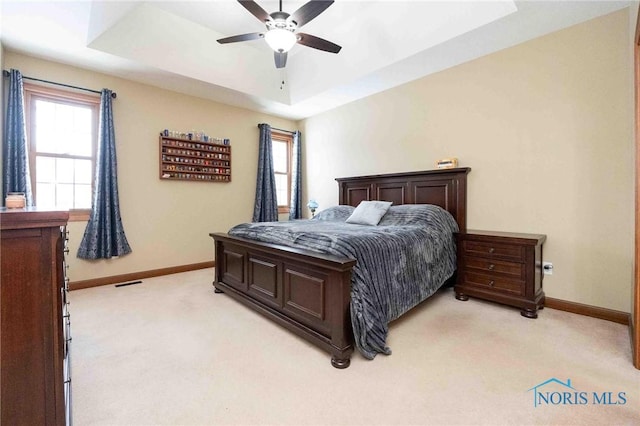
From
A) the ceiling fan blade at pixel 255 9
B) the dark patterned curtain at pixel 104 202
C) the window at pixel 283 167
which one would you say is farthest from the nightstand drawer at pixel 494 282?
the dark patterned curtain at pixel 104 202

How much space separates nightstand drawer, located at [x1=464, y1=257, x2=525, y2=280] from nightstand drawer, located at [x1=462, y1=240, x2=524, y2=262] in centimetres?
5

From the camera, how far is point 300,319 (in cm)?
227

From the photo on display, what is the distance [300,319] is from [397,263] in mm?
895

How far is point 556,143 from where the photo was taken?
288 cm

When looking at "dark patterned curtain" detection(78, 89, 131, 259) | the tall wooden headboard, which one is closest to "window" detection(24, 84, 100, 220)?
"dark patterned curtain" detection(78, 89, 131, 259)

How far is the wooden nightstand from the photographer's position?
268 cm

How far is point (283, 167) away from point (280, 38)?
11.2 feet

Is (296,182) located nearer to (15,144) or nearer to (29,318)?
(15,144)

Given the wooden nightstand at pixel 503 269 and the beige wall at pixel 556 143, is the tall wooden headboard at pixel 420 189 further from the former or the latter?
the wooden nightstand at pixel 503 269

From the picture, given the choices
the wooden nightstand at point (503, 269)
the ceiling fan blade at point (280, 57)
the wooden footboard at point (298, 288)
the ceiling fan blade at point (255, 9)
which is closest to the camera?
the wooden footboard at point (298, 288)

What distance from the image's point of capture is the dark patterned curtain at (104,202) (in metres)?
3.55

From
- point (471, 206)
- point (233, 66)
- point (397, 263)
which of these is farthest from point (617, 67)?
point (233, 66)

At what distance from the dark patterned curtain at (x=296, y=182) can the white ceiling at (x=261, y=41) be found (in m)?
1.22

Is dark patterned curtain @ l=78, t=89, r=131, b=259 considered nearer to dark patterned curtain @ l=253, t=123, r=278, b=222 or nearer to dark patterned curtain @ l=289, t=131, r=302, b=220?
dark patterned curtain @ l=253, t=123, r=278, b=222
